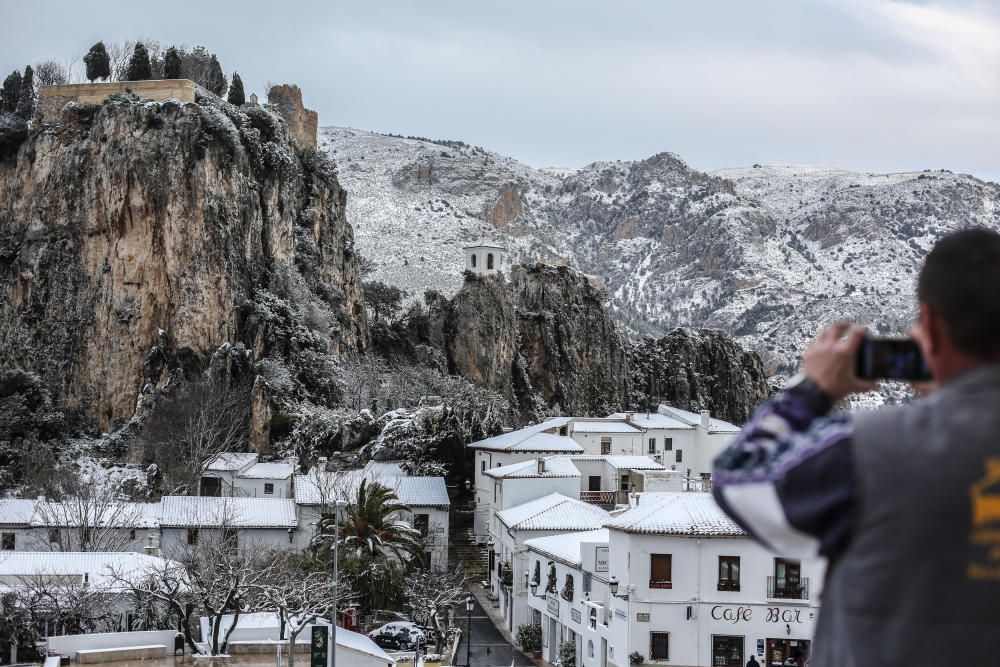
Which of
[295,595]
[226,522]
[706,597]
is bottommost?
[295,595]

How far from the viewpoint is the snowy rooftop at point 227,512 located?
46.2 metres

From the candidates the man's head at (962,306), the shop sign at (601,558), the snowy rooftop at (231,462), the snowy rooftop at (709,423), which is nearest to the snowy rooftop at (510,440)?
the snowy rooftop at (231,462)

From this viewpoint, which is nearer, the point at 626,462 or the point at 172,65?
the point at 626,462

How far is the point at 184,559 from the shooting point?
133 feet

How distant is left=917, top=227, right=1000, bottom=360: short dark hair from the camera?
9.66 ft

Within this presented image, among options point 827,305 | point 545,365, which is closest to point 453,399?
point 545,365

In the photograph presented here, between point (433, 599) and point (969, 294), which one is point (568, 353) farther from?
point (969, 294)

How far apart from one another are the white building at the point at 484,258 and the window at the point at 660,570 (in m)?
62.1

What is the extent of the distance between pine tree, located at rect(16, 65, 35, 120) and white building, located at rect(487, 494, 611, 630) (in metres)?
46.5

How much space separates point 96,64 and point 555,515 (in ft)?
168

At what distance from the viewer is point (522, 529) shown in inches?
1769

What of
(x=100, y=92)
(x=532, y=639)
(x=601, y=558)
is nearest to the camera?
(x=601, y=558)

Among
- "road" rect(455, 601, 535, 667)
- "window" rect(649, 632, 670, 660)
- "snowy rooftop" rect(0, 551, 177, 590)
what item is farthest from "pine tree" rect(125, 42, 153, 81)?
"window" rect(649, 632, 670, 660)

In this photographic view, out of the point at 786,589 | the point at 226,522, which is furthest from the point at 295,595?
the point at 786,589
